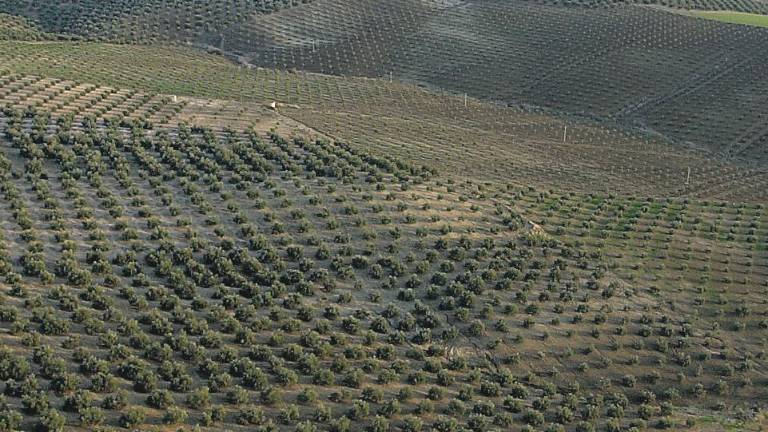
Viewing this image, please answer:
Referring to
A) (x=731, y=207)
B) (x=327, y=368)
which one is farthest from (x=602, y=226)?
(x=327, y=368)

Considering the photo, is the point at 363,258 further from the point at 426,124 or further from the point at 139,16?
the point at 139,16

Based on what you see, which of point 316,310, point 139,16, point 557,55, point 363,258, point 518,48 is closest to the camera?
point 316,310

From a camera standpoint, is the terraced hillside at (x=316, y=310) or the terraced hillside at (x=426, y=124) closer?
the terraced hillside at (x=316, y=310)

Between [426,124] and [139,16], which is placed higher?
[139,16]

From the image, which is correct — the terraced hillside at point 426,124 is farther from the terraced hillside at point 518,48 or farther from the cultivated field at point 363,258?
the terraced hillside at point 518,48

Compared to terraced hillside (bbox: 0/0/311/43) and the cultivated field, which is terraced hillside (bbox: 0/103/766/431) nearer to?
the cultivated field

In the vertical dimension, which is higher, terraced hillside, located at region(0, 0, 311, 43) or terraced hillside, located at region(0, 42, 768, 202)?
terraced hillside, located at region(0, 0, 311, 43)

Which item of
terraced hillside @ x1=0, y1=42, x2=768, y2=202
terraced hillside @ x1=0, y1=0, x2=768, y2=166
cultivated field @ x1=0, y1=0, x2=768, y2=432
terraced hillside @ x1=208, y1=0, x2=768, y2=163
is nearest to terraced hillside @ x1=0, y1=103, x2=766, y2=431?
cultivated field @ x1=0, y1=0, x2=768, y2=432

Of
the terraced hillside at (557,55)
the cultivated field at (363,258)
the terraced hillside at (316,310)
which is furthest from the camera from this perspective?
the terraced hillside at (557,55)

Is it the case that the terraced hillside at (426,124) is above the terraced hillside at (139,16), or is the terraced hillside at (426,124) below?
below

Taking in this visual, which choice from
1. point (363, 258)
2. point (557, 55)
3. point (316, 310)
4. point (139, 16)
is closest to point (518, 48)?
point (557, 55)

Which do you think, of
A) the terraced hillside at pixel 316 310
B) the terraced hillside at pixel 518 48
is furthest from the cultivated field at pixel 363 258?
the terraced hillside at pixel 518 48
